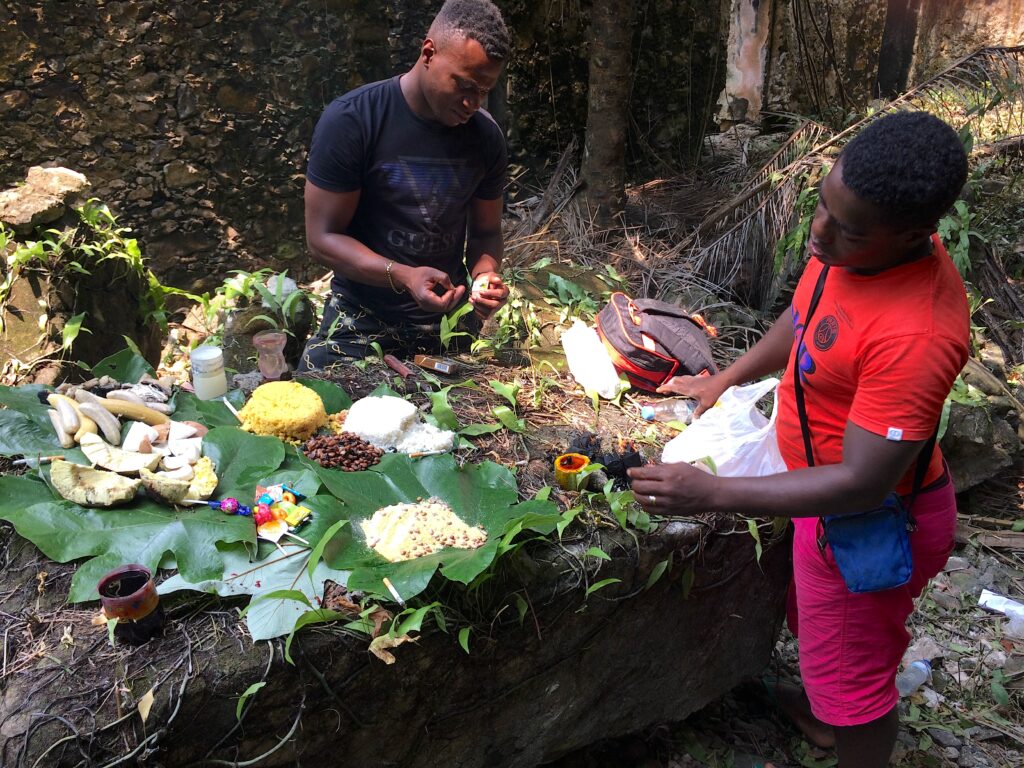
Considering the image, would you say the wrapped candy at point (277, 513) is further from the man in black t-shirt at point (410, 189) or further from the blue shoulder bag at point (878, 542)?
the blue shoulder bag at point (878, 542)

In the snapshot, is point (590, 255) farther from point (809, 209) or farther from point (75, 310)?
point (75, 310)

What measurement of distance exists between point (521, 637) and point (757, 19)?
7184mm

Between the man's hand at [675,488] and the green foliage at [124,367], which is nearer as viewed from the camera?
the man's hand at [675,488]

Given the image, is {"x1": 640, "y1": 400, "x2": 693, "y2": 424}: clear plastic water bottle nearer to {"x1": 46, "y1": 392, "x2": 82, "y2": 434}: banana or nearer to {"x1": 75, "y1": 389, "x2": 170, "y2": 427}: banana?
{"x1": 75, "y1": 389, "x2": 170, "y2": 427}: banana

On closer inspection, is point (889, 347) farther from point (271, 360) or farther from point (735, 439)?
point (271, 360)

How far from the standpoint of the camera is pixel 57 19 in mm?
4758

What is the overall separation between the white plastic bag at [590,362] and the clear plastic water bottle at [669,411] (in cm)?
17

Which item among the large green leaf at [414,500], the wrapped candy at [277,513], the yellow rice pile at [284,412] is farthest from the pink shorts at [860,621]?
the yellow rice pile at [284,412]

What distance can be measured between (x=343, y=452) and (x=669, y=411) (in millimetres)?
1295

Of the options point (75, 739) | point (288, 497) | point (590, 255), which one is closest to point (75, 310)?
point (288, 497)

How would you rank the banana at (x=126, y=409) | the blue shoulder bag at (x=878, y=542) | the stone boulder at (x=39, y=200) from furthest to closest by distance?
the stone boulder at (x=39, y=200) < the banana at (x=126, y=409) < the blue shoulder bag at (x=878, y=542)

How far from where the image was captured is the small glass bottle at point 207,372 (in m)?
2.44

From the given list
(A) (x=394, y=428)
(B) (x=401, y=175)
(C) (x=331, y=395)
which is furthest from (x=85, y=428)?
(B) (x=401, y=175)

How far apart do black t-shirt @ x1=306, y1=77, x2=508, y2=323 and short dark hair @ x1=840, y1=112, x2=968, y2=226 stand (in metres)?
1.72
